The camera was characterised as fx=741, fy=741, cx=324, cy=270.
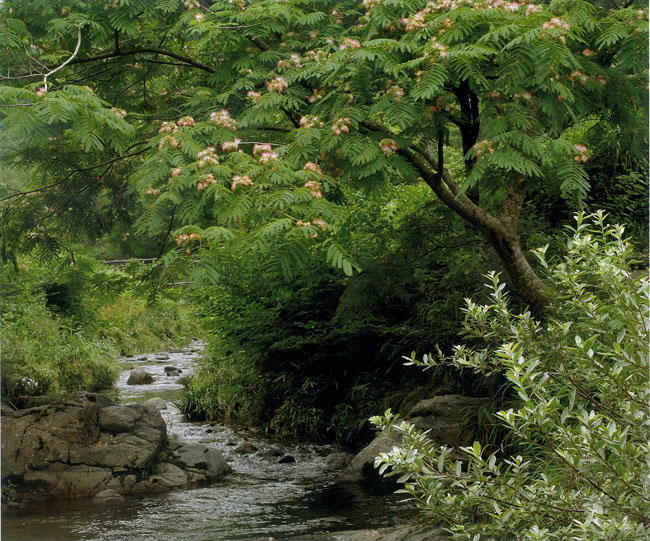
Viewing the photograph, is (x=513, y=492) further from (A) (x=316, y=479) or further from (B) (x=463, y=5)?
(A) (x=316, y=479)

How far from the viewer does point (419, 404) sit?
308 inches

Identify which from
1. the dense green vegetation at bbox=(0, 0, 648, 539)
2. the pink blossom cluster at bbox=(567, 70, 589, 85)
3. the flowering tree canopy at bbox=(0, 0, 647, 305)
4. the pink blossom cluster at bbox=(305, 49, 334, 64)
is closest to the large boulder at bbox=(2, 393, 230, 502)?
the dense green vegetation at bbox=(0, 0, 648, 539)

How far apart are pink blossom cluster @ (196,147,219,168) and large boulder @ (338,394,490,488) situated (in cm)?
348

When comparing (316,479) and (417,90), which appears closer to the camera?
(417,90)

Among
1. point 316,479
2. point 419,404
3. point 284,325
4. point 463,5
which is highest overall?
point 463,5

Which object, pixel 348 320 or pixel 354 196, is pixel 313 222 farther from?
pixel 354 196

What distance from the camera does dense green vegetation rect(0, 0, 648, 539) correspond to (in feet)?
12.7

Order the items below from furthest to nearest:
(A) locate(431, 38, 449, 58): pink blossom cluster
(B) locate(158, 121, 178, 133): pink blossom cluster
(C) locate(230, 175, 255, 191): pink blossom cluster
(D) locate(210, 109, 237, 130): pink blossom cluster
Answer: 1. (D) locate(210, 109, 237, 130): pink blossom cluster
2. (B) locate(158, 121, 178, 133): pink blossom cluster
3. (A) locate(431, 38, 449, 58): pink blossom cluster
4. (C) locate(230, 175, 255, 191): pink blossom cluster

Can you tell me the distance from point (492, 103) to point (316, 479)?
456 centimetres

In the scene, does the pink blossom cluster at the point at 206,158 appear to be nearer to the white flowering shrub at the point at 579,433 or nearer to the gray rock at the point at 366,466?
the white flowering shrub at the point at 579,433

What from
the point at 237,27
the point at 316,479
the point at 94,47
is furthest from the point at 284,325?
the point at 237,27

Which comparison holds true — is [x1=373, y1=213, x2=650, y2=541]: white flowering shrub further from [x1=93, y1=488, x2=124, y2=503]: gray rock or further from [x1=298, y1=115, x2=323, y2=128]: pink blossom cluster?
[x1=93, y1=488, x2=124, y2=503]: gray rock

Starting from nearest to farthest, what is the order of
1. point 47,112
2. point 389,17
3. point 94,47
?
point 47,112 < point 389,17 < point 94,47

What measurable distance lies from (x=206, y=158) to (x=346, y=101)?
3.91 feet
